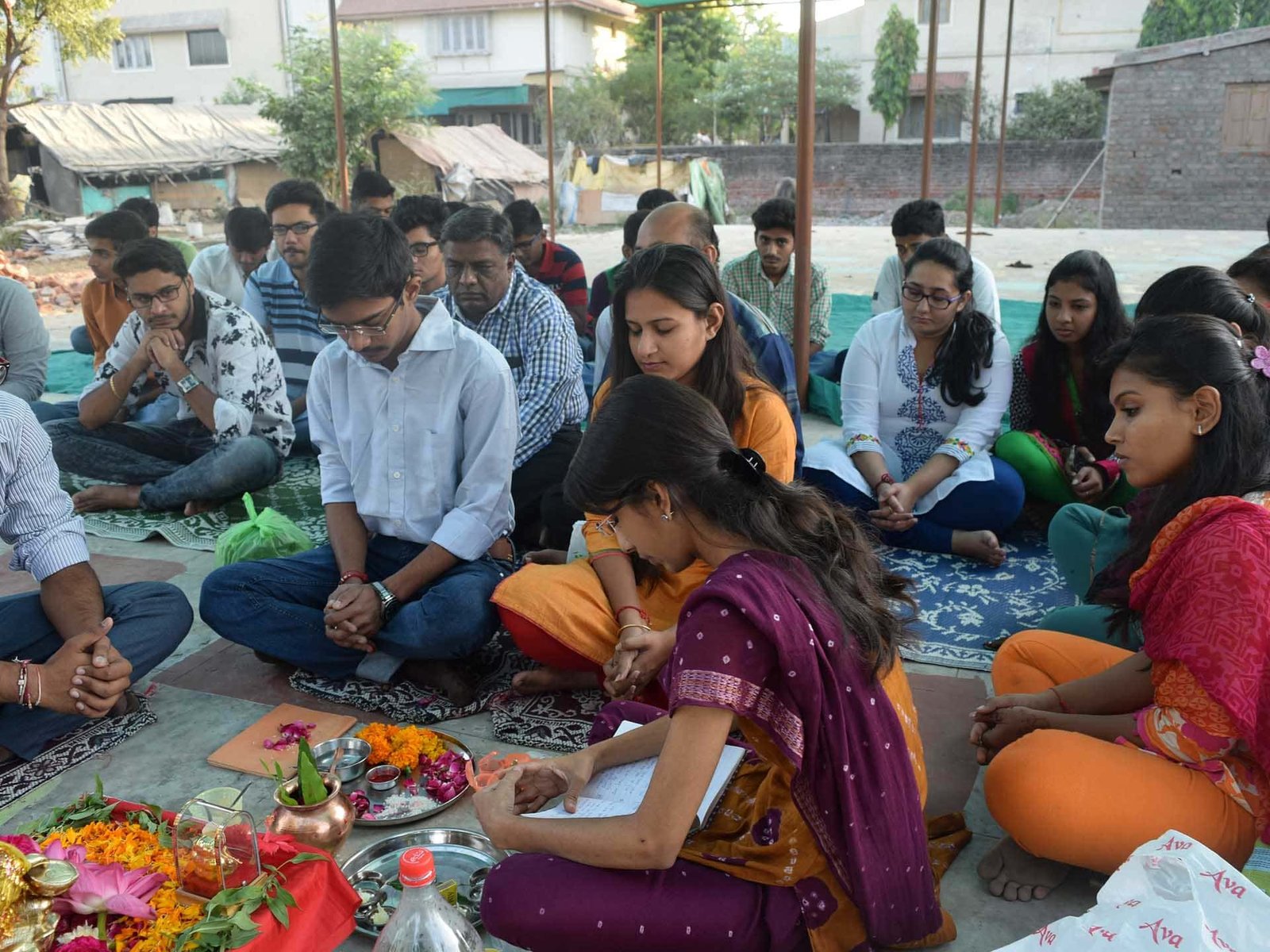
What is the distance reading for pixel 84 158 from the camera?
19.5 metres

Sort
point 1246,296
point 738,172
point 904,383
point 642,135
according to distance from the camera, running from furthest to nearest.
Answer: point 642,135 < point 738,172 < point 904,383 < point 1246,296

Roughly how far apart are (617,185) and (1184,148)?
11558mm

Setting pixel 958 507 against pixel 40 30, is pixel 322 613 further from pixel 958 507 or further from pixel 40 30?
pixel 40 30

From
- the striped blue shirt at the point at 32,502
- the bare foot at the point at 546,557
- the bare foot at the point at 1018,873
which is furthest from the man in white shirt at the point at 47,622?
the bare foot at the point at 1018,873

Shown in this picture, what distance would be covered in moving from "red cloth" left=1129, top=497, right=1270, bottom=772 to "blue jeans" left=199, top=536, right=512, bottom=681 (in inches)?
72.2

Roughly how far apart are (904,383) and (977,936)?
2609 mm

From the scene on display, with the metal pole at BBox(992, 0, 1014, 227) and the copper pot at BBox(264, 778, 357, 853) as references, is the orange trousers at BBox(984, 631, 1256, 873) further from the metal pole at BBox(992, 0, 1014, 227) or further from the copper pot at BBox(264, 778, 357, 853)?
the metal pole at BBox(992, 0, 1014, 227)

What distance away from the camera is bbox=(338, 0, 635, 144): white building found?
30.1 m

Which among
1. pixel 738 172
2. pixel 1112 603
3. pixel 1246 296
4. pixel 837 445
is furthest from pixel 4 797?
pixel 738 172

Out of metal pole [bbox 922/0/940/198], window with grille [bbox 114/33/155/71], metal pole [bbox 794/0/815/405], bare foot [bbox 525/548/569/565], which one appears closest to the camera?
bare foot [bbox 525/548/569/565]

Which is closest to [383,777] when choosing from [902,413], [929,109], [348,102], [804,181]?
[902,413]

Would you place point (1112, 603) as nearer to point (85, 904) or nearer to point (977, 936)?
point (977, 936)

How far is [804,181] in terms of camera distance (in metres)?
5.39

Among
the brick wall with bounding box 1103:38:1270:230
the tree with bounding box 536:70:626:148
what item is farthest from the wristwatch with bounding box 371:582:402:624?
the tree with bounding box 536:70:626:148
